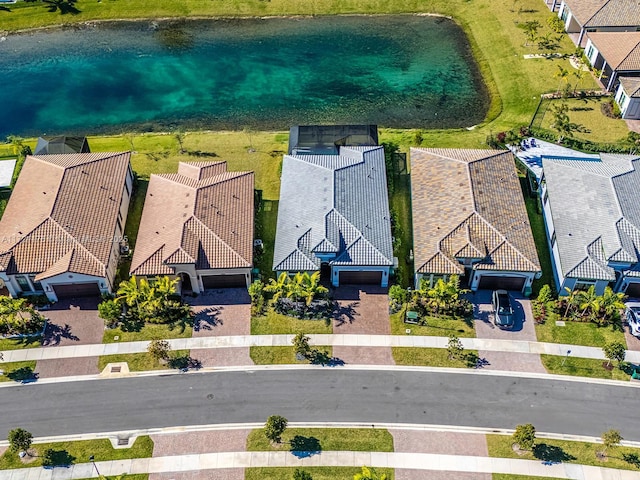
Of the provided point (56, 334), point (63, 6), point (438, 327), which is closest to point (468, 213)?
point (438, 327)

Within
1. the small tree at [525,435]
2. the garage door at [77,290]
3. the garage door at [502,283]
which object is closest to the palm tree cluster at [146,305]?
the garage door at [77,290]

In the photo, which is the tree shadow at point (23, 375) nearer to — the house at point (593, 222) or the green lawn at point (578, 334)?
the green lawn at point (578, 334)

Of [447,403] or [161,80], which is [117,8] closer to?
[161,80]

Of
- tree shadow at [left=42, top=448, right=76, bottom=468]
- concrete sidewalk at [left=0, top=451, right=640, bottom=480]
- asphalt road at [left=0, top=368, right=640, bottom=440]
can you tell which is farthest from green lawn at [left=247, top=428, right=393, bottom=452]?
tree shadow at [left=42, top=448, right=76, bottom=468]

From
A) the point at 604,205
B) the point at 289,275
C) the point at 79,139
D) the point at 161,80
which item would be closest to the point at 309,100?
the point at 161,80

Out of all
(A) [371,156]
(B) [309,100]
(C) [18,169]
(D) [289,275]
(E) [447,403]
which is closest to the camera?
(E) [447,403]

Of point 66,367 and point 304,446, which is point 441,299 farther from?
point 66,367

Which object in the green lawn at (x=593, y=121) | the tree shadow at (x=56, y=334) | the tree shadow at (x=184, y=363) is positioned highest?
the green lawn at (x=593, y=121)
